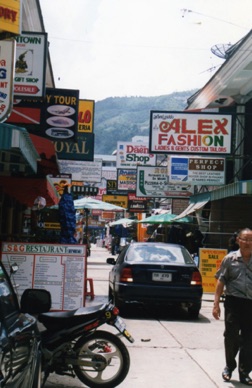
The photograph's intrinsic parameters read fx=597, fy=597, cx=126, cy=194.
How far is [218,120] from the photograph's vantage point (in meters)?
18.8


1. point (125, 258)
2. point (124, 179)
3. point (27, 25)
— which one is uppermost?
point (27, 25)

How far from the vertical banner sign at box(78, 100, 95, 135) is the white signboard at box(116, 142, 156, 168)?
15.3 meters

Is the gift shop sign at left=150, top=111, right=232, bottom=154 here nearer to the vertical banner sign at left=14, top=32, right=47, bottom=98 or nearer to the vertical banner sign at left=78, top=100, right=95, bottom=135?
the vertical banner sign at left=78, top=100, right=95, bottom=135

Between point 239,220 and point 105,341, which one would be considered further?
point 239,220

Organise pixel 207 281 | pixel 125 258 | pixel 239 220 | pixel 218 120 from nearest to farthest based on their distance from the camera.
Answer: pixel 125 258 → pixel 207 281 → pixel 218 120 → pixel 239 220

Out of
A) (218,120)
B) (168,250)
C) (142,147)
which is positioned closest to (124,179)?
(142,147)

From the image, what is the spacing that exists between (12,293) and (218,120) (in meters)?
15.3

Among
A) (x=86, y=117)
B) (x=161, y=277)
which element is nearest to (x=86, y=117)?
(x=86, y=117)

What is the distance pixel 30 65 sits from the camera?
451 inches

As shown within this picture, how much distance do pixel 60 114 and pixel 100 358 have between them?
308 inches

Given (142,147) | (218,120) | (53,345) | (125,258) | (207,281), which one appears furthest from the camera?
(142,147)

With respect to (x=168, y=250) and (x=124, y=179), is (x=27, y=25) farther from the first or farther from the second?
(x=124, y=179)

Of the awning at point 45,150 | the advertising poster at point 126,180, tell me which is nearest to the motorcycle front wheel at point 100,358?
the awning at point 45,150

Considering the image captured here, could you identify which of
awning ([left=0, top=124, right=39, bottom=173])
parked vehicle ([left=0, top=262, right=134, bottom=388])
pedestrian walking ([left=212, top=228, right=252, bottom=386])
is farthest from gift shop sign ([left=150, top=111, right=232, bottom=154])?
parked vehicle ([left=0, top=262, right=134, bottom=388])
